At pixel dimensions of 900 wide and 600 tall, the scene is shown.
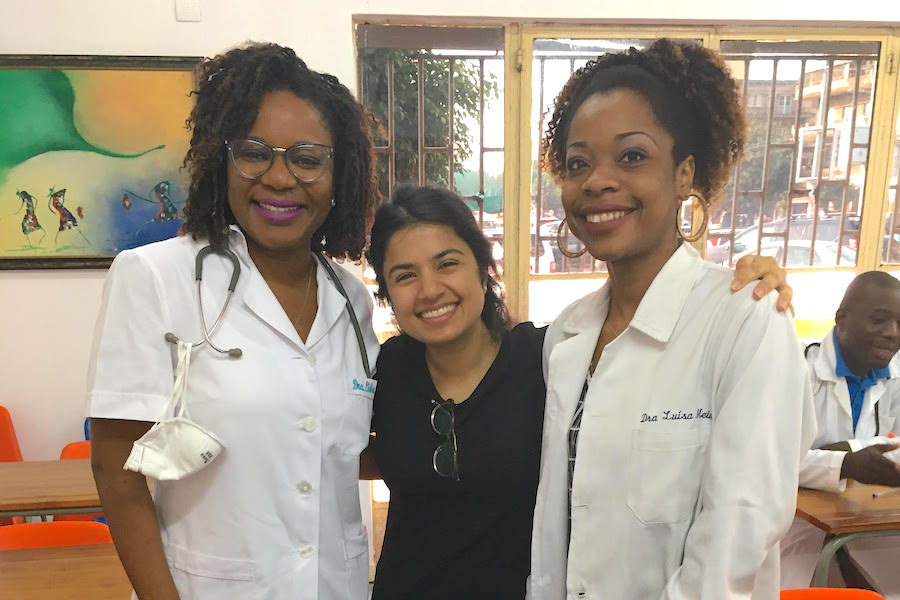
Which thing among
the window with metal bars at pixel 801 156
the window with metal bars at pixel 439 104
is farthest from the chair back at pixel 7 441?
the window with metal bars at pixel 801 156

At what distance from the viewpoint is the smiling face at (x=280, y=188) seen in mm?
1178

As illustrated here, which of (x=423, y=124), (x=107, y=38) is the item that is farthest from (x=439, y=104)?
(x=107, y=38)

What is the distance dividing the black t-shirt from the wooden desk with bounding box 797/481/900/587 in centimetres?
113

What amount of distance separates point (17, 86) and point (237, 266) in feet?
7.34

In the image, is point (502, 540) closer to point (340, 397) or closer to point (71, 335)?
point (340, 397)

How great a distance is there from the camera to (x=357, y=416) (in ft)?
4.14

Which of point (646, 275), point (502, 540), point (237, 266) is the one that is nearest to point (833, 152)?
point (646, 275)

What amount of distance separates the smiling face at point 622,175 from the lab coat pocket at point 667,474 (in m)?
0.33

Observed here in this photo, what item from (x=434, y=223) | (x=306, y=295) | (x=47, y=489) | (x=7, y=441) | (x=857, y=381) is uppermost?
(x=434, y=223)

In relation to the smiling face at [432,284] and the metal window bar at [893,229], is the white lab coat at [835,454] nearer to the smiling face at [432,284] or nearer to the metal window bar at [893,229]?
the metal window bar at [893,229]

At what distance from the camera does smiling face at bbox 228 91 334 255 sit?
1.18 m

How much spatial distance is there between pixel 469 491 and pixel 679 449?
46 centimetres

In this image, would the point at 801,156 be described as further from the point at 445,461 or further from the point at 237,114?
the point at 237,114

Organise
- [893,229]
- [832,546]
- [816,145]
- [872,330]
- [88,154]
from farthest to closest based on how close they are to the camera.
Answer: [893,229], [816,145], [88,154], [872,330], [832,546]
